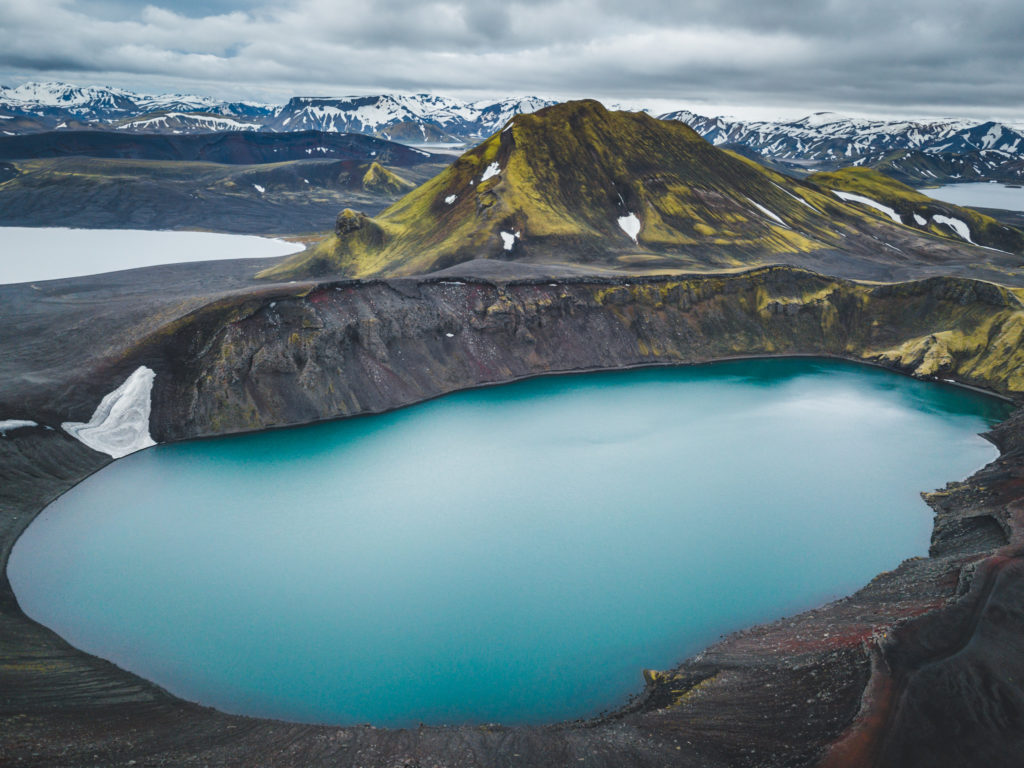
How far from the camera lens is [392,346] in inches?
2046

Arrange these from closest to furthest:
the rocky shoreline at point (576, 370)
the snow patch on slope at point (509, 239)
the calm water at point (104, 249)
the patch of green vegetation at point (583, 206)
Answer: the rocky shoreline at point (576, 370)
the snow patch on slope at point (509, 239)
the patch of green vegetation at point (583, 206)
the calm water at point (104, 249)

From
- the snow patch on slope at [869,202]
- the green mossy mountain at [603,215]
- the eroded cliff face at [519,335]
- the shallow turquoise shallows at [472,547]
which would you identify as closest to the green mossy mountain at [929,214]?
the snow patch on slope at [869,202]

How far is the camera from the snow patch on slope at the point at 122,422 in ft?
129

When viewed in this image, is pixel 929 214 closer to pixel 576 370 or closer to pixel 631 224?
pixel 631 224

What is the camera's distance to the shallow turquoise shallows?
2247 centimetres

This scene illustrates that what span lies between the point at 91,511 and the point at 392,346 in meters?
24.5

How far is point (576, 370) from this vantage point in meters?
58.2

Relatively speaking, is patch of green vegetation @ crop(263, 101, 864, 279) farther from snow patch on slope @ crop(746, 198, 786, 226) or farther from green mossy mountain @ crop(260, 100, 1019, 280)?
snow patch on slope @ crop(746, 198, 786, 226)

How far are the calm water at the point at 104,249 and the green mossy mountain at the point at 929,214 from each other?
365 feet

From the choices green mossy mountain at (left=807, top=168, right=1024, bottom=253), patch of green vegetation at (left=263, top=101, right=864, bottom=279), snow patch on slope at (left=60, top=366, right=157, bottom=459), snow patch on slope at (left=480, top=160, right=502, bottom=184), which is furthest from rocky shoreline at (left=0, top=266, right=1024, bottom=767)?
green mossy mountain at (left=807, top=168, right=1024, bottom=253)

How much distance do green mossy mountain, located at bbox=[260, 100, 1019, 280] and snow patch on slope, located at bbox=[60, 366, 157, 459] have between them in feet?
122

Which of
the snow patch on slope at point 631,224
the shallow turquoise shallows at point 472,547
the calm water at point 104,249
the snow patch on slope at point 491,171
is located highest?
the snow patch on slope at point 491,171

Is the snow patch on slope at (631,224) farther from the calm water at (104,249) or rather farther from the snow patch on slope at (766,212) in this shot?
the calm water at (104,249)

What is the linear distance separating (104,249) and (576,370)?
311ft
